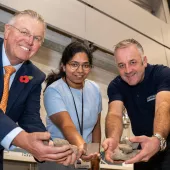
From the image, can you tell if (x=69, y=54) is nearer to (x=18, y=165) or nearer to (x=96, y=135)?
(x=96, y=135)

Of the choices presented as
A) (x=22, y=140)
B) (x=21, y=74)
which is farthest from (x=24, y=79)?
(x=22, y=140)

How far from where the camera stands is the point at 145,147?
1.28 meters

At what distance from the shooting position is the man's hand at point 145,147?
125cm

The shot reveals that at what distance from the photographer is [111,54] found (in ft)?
11.6

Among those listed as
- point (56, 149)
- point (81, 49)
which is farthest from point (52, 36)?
point (56, 149)

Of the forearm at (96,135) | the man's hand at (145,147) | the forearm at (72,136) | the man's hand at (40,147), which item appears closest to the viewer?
the man's hand at (40,147)

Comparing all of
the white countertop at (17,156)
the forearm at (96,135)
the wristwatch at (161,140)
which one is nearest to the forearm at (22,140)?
the wristwatch at (161,140)

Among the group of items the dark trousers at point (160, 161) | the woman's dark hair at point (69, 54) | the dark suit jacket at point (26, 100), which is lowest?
the dark trousers at point (160, 161)

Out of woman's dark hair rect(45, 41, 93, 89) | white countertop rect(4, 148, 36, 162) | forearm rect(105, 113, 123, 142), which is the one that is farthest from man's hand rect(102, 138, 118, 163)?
white countertop rect(4, 148, 36, 162)

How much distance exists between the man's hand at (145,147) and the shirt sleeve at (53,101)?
2.00 feet

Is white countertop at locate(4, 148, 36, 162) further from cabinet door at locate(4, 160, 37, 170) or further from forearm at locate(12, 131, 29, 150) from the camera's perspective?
forearm at locate(12, 131, 29, 150)

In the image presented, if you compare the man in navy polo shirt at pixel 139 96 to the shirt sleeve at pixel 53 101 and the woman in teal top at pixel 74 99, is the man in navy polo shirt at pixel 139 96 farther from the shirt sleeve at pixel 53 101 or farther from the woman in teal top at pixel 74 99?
the shirt sleeve at pixel 53 101

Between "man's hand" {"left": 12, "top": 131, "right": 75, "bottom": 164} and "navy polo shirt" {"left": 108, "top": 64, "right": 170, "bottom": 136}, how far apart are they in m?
0.75

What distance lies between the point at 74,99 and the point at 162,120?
0.58 metres
